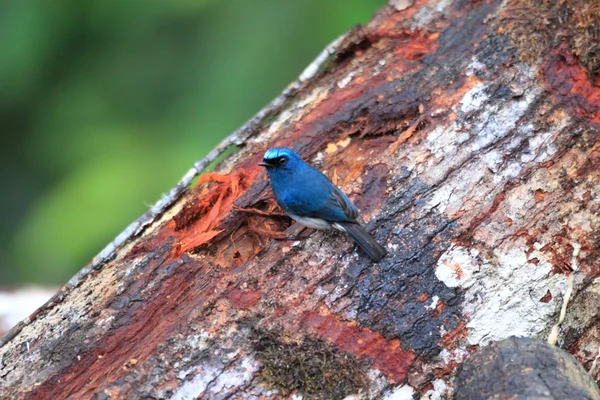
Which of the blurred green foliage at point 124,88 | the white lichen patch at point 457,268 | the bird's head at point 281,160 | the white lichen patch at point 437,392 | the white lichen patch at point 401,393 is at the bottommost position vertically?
the white lichen patch at point 437,392

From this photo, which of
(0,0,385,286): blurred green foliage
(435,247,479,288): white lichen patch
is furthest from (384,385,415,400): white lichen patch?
(0,0,385,286): blurred green foliage

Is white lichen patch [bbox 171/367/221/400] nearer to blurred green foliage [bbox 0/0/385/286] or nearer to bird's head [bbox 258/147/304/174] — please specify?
bird's head [bbox 258/147/304/174]

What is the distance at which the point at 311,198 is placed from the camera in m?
3.59

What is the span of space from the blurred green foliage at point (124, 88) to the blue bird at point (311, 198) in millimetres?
1757

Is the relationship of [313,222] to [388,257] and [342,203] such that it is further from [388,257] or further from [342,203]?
[388,257]

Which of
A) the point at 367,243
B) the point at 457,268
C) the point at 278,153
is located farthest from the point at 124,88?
the point at 457,268

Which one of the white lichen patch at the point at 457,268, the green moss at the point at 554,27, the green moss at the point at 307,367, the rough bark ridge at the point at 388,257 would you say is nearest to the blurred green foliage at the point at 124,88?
the rough bark ridge at the point at 388,257

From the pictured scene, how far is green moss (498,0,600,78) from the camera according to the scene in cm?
368

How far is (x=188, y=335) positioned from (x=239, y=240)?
66cm

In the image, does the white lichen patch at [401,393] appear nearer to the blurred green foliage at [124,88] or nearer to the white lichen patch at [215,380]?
the white lichen patch at [215,380]

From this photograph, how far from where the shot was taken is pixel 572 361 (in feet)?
9.56

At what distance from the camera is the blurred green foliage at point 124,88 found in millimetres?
5332

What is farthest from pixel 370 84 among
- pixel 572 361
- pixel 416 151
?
pixel 572 361

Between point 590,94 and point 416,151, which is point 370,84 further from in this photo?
point 590,94
